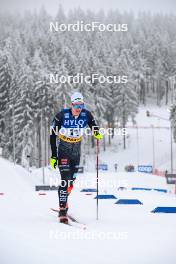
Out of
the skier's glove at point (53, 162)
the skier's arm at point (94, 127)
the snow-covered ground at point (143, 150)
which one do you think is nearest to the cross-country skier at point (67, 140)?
the skier's glove at point (53, 162)

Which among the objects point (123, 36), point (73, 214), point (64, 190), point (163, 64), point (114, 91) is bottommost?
point (73, 214)

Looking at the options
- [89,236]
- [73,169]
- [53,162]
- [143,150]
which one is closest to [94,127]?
[73,169]

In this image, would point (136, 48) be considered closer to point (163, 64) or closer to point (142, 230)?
point (163, 64)

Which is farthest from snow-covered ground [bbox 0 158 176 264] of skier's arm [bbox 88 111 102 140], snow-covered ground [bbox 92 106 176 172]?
snow-covered ground [bbox 92 106 176 172]

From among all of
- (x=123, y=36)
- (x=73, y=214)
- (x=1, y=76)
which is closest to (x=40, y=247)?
(x=73, y=214)

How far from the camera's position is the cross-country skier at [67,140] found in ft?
22.0

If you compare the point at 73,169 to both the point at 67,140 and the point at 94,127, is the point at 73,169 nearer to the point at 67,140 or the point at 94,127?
the point at 67,140

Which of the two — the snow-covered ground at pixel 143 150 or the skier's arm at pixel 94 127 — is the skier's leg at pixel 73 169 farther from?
A: the snow-covered ground at pixel 143 150

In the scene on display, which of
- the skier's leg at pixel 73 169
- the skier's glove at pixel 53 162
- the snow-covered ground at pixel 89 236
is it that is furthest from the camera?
the skier's leg at pixel 73 169

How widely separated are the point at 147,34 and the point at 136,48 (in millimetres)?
20756

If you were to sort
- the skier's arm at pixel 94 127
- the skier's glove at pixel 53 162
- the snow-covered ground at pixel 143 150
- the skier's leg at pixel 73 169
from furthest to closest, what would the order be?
the snow-covered ground at pixel 143 150 < the skier's arm at pixel 94 127 < the skier's leg at pixel 73 169 < the skier's glove at pixel 53 162

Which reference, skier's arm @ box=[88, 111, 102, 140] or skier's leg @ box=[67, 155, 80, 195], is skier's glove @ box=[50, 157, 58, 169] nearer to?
skier's leg @ box=[67, 155, 80, 195]

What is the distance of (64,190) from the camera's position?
22.1ft

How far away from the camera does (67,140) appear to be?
681cm
